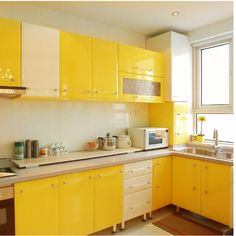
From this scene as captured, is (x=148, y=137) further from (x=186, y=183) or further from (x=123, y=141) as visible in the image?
(x=186, y=183)

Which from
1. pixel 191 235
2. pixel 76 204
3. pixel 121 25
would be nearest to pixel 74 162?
pixel 76 204

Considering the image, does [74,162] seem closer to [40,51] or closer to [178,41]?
[40,51]

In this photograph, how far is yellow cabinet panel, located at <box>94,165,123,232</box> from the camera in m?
2.19

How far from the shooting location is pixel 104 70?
2.53 m

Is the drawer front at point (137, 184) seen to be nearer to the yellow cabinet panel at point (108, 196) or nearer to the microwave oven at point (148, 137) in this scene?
the yellow cabinet panel at point (108, 196)

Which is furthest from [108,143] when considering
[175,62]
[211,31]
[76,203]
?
[211,31]

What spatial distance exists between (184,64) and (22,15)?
215 centimetres

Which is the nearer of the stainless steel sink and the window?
the stainless steel sink

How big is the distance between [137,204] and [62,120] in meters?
1.29

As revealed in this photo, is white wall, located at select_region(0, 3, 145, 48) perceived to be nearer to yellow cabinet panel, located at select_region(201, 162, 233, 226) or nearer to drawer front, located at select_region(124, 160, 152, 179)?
drawer front, located at select_region(124, 160, 152, 179)

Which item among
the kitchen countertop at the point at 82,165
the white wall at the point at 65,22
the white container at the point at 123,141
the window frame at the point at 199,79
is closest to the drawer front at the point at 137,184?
the kitchen countertop at the point at 82,165

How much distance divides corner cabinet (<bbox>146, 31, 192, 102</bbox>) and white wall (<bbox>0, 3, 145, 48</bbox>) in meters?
0.40

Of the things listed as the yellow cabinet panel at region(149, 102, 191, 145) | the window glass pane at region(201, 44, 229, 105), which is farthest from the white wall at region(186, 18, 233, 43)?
the yellow cabinet panel at region(149, 102, 191, 145)

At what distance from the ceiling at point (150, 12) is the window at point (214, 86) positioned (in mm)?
394
